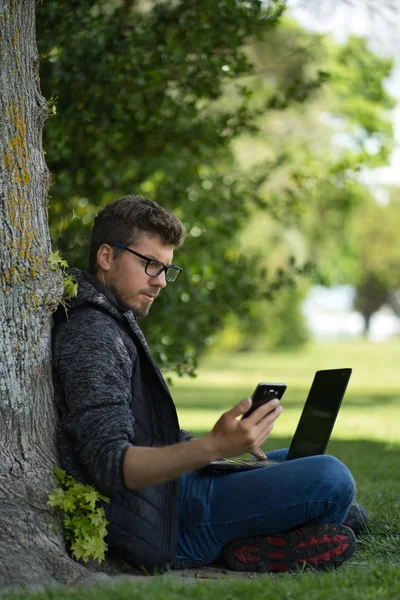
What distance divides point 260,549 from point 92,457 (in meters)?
1.07

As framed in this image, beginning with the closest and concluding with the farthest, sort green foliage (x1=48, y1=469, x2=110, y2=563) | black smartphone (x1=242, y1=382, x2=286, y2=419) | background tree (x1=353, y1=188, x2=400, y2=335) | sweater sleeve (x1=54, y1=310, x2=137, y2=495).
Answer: sweater sleeve (x1=54, y1=310, x2=137, y2=495) < black smartphone (x1=242, y1=382, x2=286, y2=419) < green foliage (x1=48, y1=469, x2=110, y2=563) < background tree (x1=353, y1=188, x2=400, y2=335)

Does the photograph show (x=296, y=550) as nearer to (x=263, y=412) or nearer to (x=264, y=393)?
(x=264, y=393)

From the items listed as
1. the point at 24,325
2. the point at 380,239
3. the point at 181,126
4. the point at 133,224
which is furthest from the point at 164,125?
the point at 380,239

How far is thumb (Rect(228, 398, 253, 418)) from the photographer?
3250 millimetres

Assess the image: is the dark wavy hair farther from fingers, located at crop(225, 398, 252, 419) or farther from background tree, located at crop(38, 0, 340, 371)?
background tree, located at crop(38, 0, 340, 371)

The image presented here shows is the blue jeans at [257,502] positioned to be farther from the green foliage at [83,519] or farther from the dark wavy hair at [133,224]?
the dark wavy hair at [133,224]

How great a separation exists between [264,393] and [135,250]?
92cm

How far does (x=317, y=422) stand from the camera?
173 inches

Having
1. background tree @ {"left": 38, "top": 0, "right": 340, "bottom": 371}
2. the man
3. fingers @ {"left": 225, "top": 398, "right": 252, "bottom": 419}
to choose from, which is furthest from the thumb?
background tree @ {"left": 38, "top": 0, "right": 340, "bottom": 371}

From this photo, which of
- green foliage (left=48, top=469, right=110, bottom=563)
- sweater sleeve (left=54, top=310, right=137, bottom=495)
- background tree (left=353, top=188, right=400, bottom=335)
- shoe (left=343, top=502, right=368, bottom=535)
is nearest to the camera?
sweater sleeve (left=54, top=310, right=137, bottom=495)

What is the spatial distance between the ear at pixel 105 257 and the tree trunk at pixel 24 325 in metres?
0.24

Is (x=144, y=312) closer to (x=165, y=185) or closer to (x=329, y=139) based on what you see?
(x=165, y=185)

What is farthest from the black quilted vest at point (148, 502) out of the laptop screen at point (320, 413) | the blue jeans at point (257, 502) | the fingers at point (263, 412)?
the laptop screen at point (320, 413)

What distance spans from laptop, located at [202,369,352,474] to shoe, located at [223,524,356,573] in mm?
343
